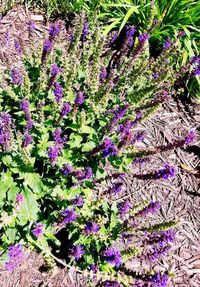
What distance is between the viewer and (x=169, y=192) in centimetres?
387

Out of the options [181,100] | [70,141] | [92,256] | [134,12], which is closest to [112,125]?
[70,141]

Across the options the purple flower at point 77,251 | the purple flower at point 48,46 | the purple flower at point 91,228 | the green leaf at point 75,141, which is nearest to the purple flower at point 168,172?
the purple flower at point 91,228

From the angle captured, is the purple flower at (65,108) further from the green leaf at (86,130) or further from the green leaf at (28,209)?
the green leaf at (28,209)

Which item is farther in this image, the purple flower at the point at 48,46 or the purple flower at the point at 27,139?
the purple flower at the point at 48,46

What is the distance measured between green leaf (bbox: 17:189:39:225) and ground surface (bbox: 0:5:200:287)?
1.63 ft

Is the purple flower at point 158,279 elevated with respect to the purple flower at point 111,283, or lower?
elevated

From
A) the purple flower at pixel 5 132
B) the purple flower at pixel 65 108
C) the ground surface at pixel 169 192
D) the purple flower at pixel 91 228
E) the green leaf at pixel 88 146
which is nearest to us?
the purple flower at pixel 5 132


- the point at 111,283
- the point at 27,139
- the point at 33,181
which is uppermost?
the point at 27,139

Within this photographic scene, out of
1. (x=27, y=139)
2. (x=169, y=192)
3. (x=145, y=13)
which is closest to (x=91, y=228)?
(x=27, y=139)

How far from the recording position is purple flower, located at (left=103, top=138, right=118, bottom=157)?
2.51 meters

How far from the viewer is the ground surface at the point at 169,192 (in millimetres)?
3113

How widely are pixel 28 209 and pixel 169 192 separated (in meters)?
1.58

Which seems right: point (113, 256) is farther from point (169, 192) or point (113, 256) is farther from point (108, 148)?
point (169, 192)

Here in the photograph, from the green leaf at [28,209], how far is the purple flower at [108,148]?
64cm
